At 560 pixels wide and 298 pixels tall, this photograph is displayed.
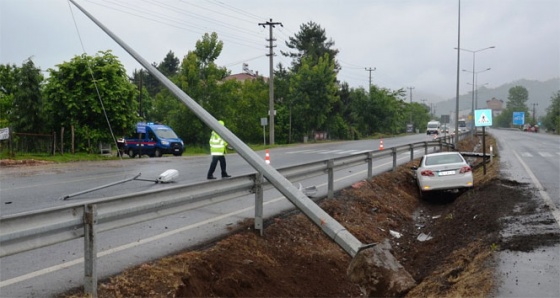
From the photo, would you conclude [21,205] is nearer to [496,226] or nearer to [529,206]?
[496,226]

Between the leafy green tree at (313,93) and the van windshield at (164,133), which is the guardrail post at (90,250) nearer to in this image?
the van windshield at (164,133)

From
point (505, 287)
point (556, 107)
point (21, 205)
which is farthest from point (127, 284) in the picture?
point (556, 107)

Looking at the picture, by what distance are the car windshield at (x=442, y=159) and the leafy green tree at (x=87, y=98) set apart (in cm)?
1758

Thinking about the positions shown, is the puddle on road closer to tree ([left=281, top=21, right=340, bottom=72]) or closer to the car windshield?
the car windshield

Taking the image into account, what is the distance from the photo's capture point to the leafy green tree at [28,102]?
28203mm

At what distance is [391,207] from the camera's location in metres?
13.1

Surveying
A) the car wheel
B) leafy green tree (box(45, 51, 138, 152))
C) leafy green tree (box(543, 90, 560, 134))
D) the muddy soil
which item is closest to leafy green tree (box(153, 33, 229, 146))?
leafy green tree (box(45, 51, 138, 152))

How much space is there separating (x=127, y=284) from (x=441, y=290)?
11.1 feet

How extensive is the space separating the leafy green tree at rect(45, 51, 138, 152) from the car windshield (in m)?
17.6

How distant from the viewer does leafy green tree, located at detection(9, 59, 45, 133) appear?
92.5ft

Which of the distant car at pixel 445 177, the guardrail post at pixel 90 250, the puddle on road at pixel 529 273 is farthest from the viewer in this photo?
the distant car at pixel 445 177

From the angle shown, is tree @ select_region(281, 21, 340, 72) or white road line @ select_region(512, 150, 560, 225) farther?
tree @ select_region(281, 21, 340, 72)

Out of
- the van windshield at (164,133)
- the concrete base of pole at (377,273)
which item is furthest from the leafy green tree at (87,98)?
the concrete base of pole at (377,273)

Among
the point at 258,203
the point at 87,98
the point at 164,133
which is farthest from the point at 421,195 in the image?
the point at 164,133
